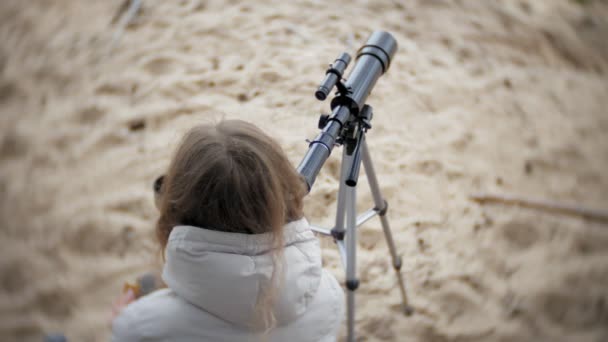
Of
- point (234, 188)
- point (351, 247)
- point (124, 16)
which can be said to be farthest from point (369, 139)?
point (124, 16)

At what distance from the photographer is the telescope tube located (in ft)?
3.05

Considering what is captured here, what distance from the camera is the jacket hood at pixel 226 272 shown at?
772 millimetres

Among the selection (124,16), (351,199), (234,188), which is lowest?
(351,199)

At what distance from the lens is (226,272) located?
77cm

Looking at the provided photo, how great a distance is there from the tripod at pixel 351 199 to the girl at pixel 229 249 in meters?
0.21

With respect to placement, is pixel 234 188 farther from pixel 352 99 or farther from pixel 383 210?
pixel 383 210

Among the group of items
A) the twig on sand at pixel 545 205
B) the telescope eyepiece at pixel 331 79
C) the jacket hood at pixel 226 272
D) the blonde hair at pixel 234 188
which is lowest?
the twig on sand at pixel 545 205

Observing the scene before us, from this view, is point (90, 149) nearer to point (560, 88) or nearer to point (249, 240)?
point (249, 240)

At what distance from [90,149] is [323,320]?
4.71ft

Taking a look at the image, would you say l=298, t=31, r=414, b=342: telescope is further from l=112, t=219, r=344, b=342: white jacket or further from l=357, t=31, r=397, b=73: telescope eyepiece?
l=112, t=219, r=344, b=342: white jacket

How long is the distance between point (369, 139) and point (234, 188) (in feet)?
4.15

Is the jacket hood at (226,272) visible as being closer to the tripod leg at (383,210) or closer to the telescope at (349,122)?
the telescope at (349,122)

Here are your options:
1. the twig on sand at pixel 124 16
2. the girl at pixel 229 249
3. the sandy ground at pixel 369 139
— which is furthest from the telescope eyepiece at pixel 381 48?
the twig on sand at pixel 124 16

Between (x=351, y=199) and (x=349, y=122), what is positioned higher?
(x=349, y=122)
